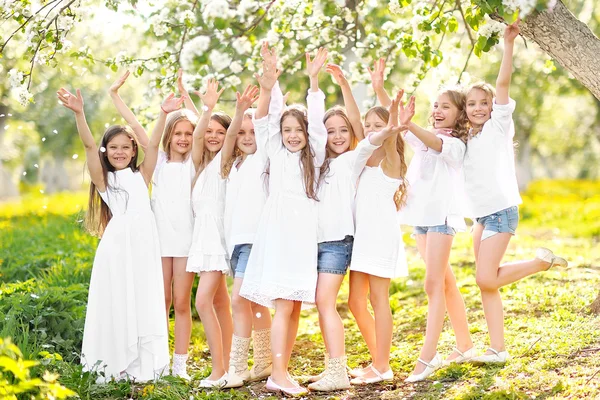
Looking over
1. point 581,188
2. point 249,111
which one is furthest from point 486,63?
point 249,111

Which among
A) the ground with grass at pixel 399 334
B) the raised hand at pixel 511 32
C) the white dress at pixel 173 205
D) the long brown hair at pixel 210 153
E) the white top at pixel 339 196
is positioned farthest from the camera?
the long brown hair at pixel 210 153

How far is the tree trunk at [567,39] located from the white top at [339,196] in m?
1.32

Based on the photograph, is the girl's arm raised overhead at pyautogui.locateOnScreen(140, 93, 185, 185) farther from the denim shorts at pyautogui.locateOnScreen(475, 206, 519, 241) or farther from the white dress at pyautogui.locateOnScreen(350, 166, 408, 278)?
the denim shorts at pyautogui.locateOnScreen(475, 206, 519, 241)

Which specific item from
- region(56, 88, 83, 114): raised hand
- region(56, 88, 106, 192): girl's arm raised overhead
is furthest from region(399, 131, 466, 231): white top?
region(56, 88, 83, 114): raised hand

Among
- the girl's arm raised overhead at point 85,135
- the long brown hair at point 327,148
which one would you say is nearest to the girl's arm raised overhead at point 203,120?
the girl's arm raised overhead at point 85,135

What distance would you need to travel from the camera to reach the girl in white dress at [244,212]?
515cm

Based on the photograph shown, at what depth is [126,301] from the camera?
5.05 metres

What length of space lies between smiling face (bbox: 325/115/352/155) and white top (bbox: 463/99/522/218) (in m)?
0.79

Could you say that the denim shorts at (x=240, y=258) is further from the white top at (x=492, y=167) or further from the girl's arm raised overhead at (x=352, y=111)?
the white top at (x=492, y=167)

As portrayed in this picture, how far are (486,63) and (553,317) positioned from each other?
17.4 metres

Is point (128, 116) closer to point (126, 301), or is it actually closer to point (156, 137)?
point (156, 137)

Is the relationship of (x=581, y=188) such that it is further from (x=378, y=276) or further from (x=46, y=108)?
(x=378, y=276)

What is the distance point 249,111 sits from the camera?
5492 millimetres

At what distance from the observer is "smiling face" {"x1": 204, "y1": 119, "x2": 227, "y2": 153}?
5.46 metres
